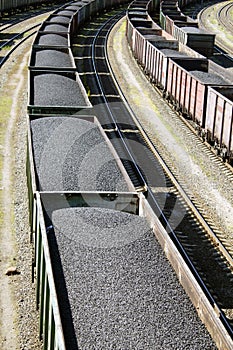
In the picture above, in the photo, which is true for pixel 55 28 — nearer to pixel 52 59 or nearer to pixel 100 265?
pixel 52 59

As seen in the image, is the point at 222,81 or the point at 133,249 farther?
the point at 222,81

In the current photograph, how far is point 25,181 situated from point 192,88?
866 centimetres

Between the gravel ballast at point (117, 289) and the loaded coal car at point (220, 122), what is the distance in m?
8.51

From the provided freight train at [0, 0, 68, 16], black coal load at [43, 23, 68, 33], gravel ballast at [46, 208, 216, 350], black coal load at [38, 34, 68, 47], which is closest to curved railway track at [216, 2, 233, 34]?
black coal load at [43, 23, 68, 33]

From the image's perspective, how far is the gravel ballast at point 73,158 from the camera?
12.8 meters

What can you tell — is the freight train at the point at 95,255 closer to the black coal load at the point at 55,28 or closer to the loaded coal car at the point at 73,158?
the loaded coal car at the point at 73,158

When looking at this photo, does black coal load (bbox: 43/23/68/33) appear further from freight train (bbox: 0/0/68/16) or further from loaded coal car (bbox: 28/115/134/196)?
loaded coal car (bbox: 28/115/134/196)

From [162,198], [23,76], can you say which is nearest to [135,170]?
[162,198]

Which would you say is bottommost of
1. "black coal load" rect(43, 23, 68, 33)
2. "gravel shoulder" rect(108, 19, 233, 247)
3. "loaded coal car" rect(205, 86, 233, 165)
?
"gravel shoulder" rect(108, 19, 233, 247)

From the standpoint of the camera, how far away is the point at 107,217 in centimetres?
1081

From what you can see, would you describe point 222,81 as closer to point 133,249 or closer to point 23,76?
point 23,76

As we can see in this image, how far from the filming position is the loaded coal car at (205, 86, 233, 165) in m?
18.5

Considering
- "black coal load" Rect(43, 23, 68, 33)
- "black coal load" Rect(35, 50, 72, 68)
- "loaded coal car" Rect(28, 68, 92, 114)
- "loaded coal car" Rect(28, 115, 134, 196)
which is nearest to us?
"loaded coal car" Rect(28, 115, 134, 196)

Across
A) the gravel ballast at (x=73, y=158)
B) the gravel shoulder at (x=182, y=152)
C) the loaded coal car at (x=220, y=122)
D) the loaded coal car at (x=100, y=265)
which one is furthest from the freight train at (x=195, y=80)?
the loaded coal car at (x=100, y=265)
